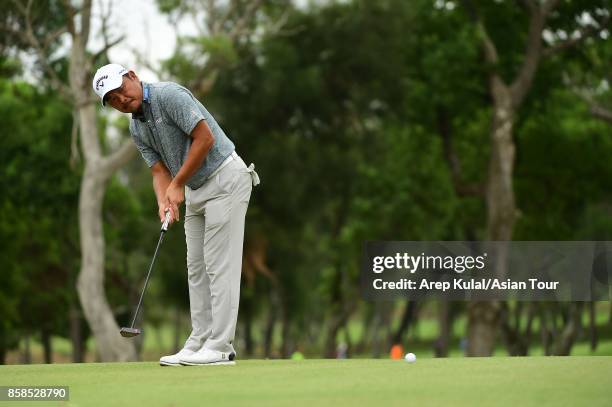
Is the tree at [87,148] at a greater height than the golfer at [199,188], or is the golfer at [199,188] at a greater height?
the tree at [87,148]

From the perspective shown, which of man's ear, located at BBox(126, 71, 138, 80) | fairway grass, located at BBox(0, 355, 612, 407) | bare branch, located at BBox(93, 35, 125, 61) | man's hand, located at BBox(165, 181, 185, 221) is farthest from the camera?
bare branch, located at BBox(93, 35, 125, 61)

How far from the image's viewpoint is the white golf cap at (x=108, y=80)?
7.54m

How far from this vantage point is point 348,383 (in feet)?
20.6

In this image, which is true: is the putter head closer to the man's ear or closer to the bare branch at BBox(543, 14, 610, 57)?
the man's ear

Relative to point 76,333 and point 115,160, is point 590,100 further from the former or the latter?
point 76,333

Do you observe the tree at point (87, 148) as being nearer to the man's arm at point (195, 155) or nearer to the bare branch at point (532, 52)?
the bare branch at point (532, 52)

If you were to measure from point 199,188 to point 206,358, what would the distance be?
1.14 meters

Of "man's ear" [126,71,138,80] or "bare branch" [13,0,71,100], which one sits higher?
"bare branch" [13,0,71,100]

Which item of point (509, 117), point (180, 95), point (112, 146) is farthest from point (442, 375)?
point (112, 146)

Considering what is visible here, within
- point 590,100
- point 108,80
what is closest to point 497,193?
point 590,100

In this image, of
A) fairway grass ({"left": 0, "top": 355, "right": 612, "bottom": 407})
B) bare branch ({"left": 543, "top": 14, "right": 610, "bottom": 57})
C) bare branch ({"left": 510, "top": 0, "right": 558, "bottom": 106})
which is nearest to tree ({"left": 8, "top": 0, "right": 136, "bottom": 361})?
bare branch ({"left": 510, "top": 0, "right": 558, "bottom": 106})

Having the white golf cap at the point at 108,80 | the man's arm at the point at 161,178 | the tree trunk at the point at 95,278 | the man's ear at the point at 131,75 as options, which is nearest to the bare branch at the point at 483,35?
the tree trunk at the point at 95,278

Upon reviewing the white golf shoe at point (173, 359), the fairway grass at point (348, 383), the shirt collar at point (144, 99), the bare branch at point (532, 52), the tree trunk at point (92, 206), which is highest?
the bare branch at point (532, 52)

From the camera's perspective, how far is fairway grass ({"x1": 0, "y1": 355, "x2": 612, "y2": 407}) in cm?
558
